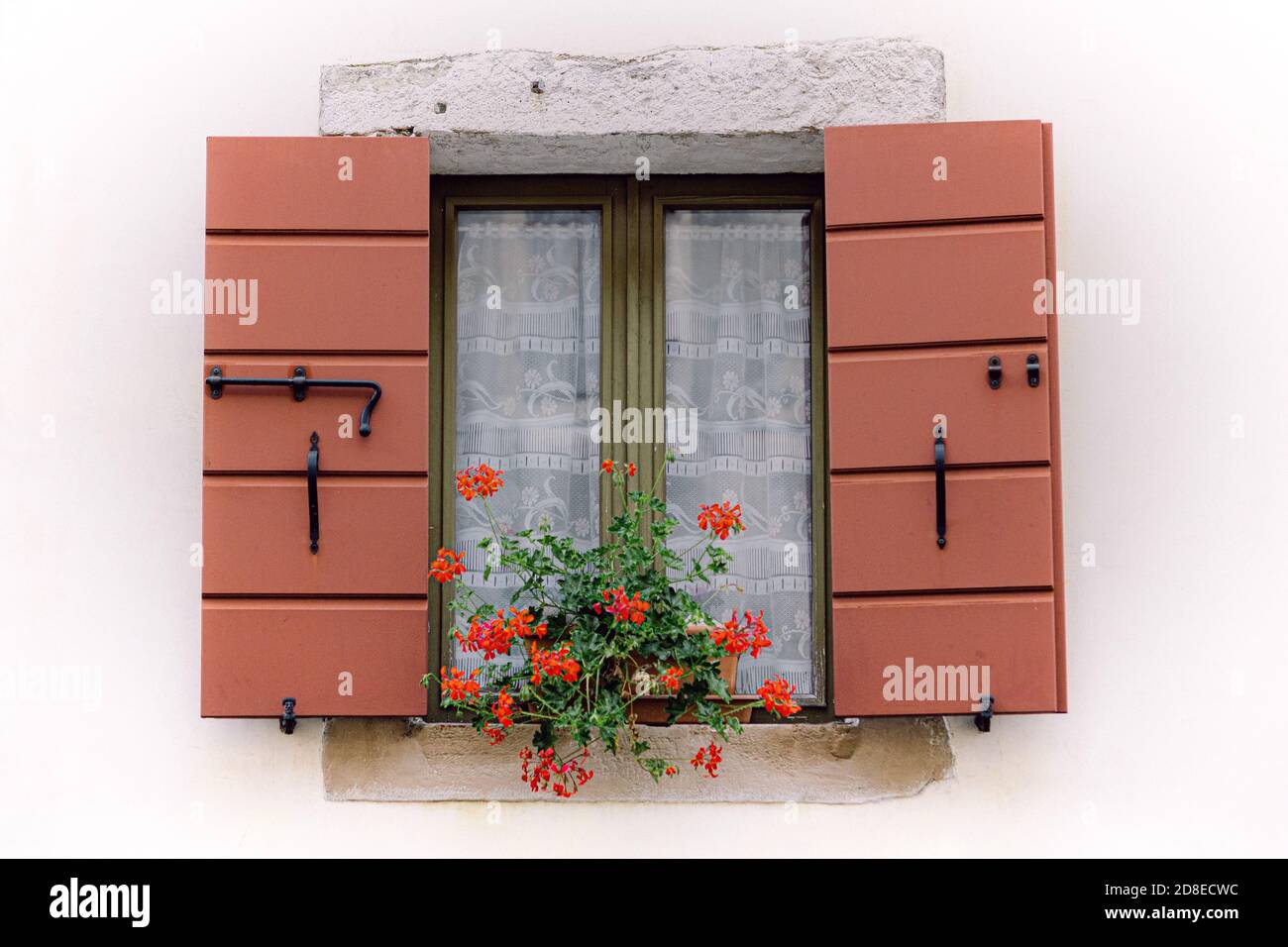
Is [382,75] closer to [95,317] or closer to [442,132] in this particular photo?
[442,132]

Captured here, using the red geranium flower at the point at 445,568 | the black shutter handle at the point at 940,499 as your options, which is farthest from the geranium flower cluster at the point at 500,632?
the black shutter handle at the point at 940,499

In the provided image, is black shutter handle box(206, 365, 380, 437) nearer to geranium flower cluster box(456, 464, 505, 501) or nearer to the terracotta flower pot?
geranium flower cluster box(456, 464, 505, 501)

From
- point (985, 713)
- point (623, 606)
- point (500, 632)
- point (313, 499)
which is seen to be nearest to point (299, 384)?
point (313, 499)

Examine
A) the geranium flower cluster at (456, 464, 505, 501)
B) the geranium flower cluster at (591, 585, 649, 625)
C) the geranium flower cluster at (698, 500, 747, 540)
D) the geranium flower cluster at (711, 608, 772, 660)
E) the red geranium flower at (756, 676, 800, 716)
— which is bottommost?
the red geranium flower at (756, 676, 800, 716)

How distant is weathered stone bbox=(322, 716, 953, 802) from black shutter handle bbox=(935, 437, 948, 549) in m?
0.48

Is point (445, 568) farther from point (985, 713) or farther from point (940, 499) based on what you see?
point (985, 713)

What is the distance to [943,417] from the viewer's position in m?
3.89

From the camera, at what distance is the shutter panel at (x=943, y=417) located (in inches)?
151

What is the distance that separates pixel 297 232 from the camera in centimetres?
397

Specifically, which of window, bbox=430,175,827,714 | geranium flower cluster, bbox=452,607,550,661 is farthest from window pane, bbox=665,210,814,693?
geranium flower cluster, bbox=452,607,550,661

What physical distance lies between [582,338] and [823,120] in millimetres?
850

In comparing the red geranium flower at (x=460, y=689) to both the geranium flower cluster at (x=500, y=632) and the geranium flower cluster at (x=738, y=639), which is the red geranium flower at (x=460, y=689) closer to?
the geranium flower cluster at (x=500, y=632)

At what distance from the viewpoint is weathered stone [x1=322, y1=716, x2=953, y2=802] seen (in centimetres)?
396
